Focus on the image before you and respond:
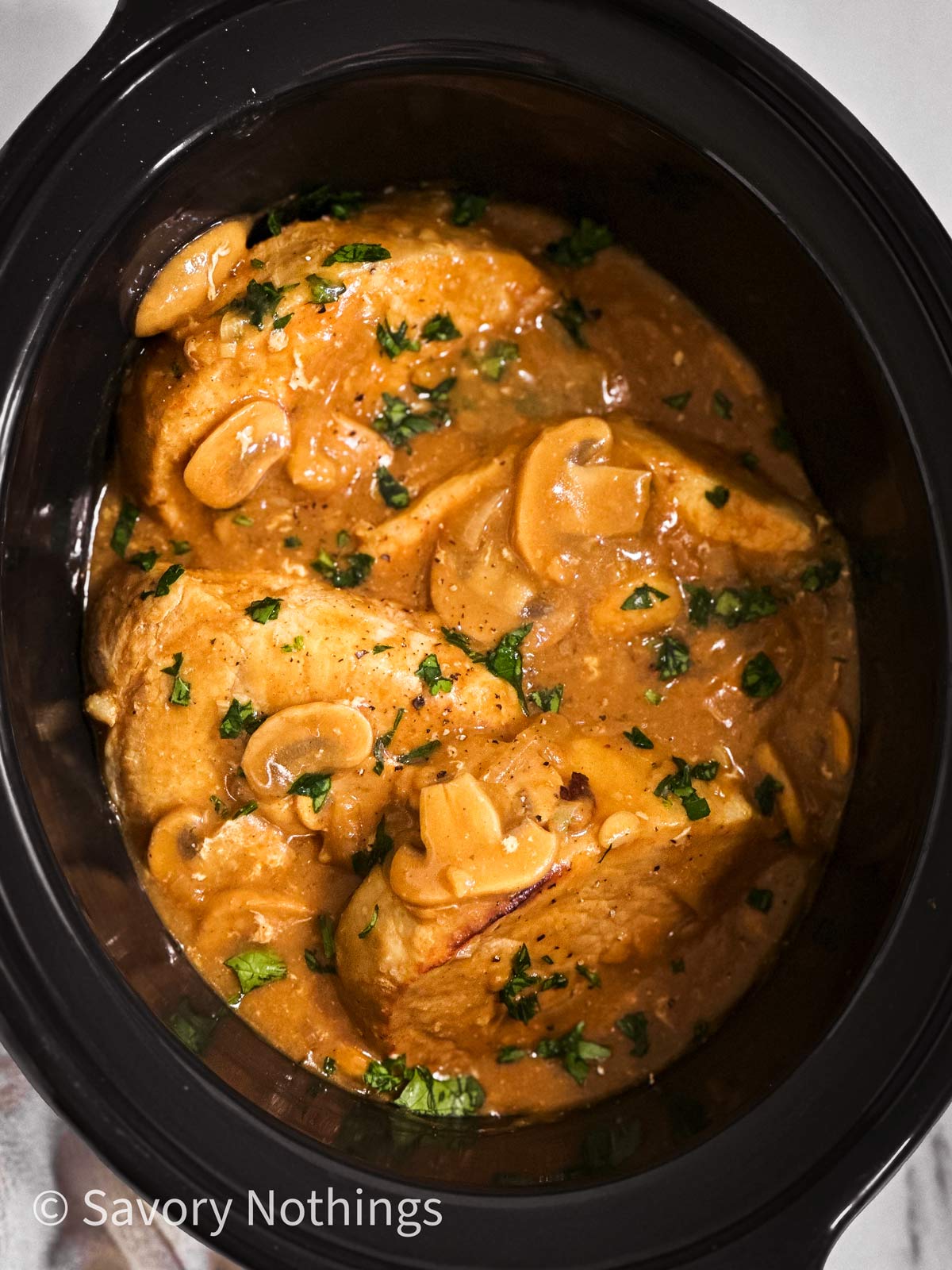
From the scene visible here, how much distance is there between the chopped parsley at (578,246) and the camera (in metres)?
2.88

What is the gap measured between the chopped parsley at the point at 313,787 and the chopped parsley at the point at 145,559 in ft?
2.03

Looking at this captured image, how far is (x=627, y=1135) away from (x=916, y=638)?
1.29 m

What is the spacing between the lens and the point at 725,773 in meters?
2.75

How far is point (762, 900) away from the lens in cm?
279

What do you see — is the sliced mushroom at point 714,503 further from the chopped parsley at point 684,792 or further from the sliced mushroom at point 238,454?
the sliced mushroom at point 238,454

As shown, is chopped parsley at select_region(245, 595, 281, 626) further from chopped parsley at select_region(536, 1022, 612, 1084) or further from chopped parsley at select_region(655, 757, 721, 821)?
chopped parsley at select_region(536, 1022, 612, 1084)

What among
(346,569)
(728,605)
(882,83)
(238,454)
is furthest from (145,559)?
(882,83)

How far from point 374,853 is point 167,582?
2.55ft

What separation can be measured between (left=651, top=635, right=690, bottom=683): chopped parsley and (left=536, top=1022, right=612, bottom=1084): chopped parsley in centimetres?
88

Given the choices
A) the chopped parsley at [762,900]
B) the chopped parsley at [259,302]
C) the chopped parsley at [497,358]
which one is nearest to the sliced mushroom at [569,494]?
the chopped parsley at [497,358]

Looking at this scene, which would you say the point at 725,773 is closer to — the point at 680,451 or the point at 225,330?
the point at 680,451

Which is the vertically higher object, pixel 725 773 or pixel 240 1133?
pixel 725 773

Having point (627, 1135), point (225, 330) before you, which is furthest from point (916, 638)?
point (225, 330)

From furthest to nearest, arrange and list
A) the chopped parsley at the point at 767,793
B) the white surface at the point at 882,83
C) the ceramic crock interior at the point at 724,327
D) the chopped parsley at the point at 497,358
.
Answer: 1. the white surface at the point at 882,83
2. the chopped parsley at the point at 497,358
3. the chopped parsley at the point at 767,793
4. the ceramic crock interior at the point at 724,327
